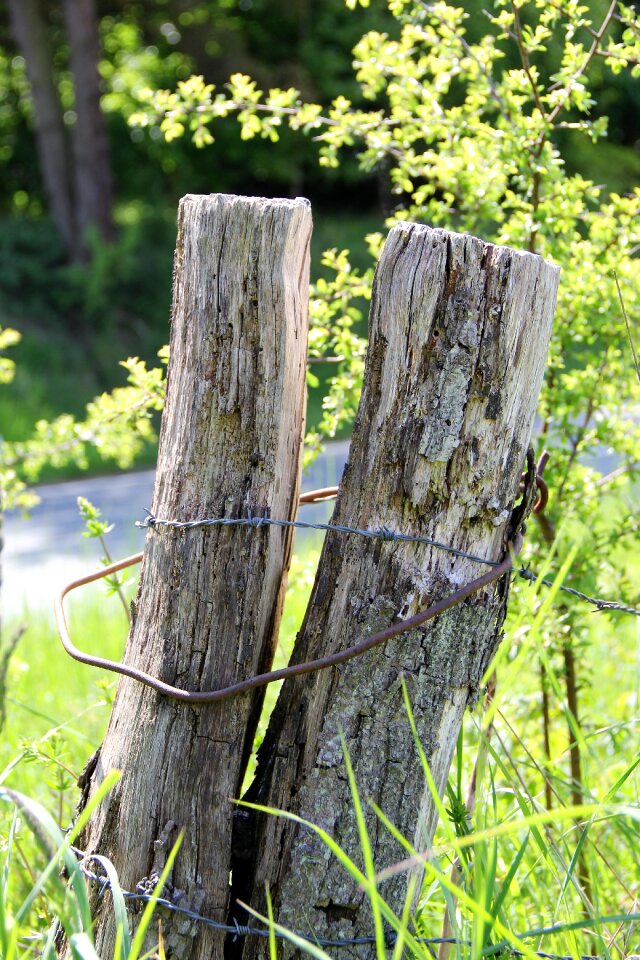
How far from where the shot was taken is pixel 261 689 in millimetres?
1783

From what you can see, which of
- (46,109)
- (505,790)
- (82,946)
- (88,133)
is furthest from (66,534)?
(46,109)

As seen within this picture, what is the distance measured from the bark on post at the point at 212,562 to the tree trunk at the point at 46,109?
47.0ft

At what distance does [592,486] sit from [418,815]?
116cm

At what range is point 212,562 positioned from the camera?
5.65 feet

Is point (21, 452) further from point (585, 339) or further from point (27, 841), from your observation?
point (585, 339)

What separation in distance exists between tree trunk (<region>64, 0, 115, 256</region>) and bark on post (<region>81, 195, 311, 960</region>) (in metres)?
13.8

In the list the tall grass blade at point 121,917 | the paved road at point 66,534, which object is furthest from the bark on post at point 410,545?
the paved road at point 66,534

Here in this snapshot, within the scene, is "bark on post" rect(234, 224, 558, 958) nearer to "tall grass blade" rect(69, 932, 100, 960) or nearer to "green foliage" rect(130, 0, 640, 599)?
"tall grass blade" rect(69, 932, 100, 960)

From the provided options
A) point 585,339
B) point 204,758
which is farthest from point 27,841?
point 585,339

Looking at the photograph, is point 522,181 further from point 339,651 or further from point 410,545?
point 339,651

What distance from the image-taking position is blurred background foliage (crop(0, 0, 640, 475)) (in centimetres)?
1364

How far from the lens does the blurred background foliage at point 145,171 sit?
44.8ft

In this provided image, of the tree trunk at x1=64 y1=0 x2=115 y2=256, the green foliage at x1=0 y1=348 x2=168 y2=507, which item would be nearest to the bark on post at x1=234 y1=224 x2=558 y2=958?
the green foliage at x1=0 y1=348 x2=168 y2=507

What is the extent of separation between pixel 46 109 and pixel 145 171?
3.37m
